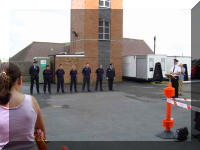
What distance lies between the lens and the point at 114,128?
687 cm

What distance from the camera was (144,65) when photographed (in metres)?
22.7

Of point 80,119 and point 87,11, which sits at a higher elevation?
point 87,11

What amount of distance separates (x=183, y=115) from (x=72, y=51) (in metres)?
18.7

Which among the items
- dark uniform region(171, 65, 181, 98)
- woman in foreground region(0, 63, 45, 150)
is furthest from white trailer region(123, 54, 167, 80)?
woman in foreground region(0, 63, 45, 150)

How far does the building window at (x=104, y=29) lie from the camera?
952 inches

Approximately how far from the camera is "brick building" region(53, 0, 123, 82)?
23297 mm

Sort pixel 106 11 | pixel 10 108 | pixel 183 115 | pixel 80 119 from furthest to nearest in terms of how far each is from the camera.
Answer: pixel 106 11
pixel 183 115
pixel 80 119
pixel 10 108

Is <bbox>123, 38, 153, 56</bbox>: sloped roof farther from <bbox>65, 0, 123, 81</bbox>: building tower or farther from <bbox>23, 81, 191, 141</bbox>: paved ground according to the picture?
<bbox>23, 81, 191, 141</bbox>: paved ground

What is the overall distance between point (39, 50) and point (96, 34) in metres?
31.7

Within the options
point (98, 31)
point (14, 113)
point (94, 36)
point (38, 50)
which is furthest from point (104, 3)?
point (38, 50)

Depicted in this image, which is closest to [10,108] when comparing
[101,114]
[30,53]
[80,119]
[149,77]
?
[80,119]

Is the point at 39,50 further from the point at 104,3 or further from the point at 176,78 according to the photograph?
the point at 176,78

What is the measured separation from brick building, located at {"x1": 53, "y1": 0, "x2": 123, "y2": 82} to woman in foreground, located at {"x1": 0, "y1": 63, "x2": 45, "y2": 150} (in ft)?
66.8

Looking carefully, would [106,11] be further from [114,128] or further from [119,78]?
[114,128]
